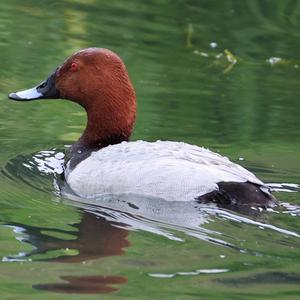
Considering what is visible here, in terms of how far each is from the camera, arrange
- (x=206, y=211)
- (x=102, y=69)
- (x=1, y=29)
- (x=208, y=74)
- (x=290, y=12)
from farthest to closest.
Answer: (x=290, y=12) < (x=1, y=29) < (x=208, y=74) < (x=102, y=69) < (x=206, y=211)

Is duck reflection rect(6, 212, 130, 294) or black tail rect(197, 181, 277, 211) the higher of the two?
black tail rect(197, 181, 277, 211)

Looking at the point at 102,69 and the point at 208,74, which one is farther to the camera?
the point at 208,74

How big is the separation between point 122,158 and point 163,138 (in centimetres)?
161

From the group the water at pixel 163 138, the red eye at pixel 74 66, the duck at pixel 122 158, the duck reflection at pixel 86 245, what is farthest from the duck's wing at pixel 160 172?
the red eye at pixel 74 66

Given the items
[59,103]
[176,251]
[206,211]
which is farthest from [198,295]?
[59,103]

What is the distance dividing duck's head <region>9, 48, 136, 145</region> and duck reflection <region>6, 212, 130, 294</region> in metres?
1.35

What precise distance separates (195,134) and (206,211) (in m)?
2.31

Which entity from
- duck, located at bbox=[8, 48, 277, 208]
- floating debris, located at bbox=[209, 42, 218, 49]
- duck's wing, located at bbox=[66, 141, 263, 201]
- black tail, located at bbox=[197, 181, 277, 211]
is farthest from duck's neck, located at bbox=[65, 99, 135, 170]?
floating debris, located at bbox=[209, 42, 218, 49]

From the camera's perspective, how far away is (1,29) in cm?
1280

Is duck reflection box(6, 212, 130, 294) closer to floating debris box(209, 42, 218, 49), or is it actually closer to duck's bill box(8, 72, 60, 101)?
duck's bill box(8, 72, 60, 101)

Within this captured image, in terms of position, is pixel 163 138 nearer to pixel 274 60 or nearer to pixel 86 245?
pixel 86 245

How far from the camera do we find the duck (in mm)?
7391

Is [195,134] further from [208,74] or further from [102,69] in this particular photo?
[208,74]

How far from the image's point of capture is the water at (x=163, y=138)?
235 inches
